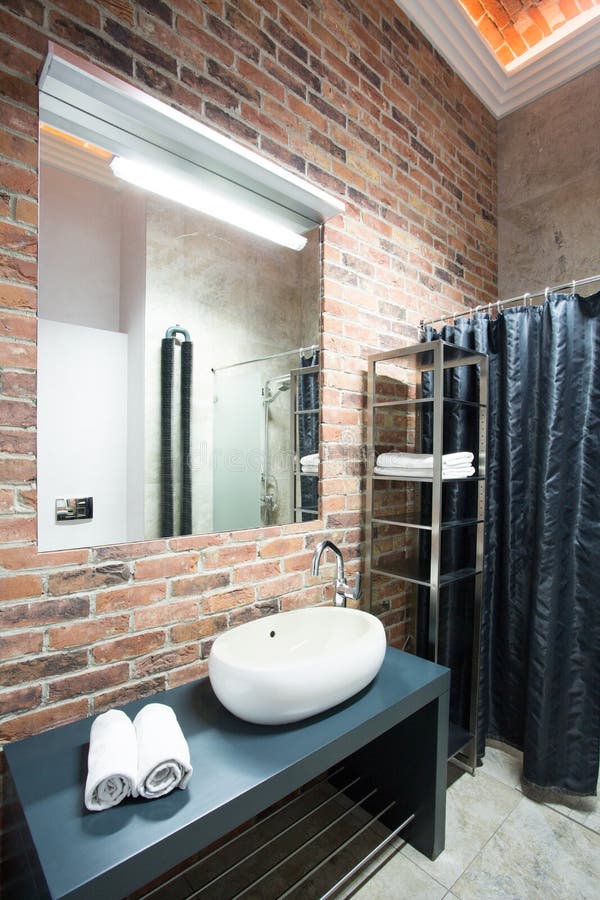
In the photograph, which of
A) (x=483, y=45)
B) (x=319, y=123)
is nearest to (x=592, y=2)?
(x=483, y=45)

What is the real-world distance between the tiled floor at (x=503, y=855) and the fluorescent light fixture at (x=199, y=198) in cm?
219

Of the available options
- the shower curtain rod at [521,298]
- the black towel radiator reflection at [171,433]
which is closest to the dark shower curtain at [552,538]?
the shower curtain rod at [521,298]

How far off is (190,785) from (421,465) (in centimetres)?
128

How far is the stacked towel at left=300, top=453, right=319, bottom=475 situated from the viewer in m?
1.78

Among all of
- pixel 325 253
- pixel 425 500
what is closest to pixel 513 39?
pixel 325 253

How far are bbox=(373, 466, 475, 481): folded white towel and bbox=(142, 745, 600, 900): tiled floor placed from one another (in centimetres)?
121

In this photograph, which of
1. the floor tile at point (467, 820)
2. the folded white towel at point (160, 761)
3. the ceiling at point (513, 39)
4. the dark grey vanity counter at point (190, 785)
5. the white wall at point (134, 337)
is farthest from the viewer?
the ceiling at point (513, 39)

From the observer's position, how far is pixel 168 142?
1.36 meters

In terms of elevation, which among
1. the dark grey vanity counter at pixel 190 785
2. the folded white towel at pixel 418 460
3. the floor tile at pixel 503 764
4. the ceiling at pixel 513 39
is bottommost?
the floor tile at pixel 503 764

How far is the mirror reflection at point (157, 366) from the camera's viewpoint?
1199mm

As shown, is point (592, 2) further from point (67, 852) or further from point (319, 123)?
point (67, 852)

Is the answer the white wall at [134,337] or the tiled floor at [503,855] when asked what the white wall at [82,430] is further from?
the tiled floor at [503,855]

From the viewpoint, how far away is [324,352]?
1826 mm

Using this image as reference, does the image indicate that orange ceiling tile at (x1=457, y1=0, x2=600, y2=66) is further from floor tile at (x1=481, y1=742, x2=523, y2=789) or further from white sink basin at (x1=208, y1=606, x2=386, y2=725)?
floor tile at (x1=481, y1=742, x2=523, y2=789)
